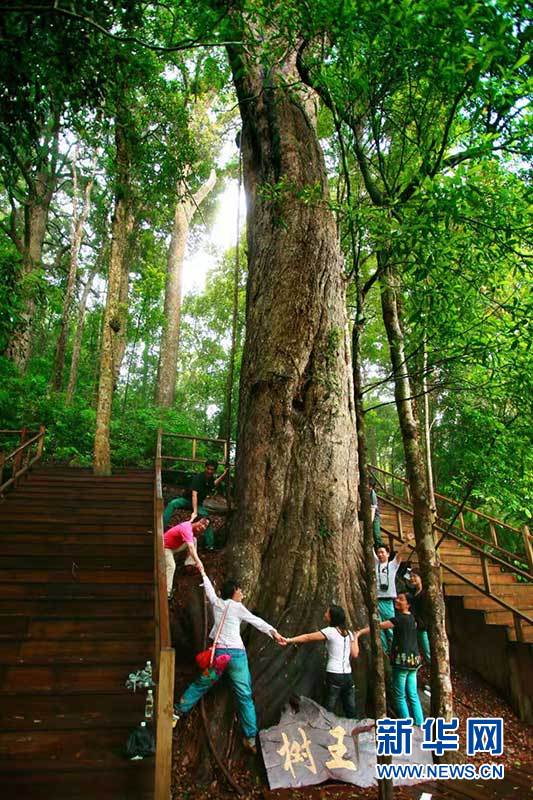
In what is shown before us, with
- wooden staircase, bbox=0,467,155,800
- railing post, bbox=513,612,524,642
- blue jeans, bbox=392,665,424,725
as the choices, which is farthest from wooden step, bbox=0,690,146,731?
railing post, bbox=513,612,524,642

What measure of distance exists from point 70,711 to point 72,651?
27.7 inches

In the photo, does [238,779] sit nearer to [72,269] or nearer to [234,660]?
[234,660]

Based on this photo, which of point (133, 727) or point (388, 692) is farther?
point (388, 692)

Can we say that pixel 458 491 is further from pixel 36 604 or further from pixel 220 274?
pixel 220 274

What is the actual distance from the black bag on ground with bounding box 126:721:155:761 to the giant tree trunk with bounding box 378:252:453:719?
2.49 m

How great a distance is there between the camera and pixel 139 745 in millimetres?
3432

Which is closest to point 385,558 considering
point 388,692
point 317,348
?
point 388,692

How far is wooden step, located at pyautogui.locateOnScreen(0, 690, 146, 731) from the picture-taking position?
3.71 metres

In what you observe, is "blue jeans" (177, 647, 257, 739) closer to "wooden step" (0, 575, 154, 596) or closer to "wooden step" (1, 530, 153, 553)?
"wooden step" (0, 575, 154, 596)

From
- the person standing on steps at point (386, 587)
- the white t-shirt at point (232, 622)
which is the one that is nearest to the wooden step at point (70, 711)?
the white t-shirt at point (232, 622)

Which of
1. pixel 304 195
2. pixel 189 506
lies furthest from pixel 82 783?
pixel 304 195

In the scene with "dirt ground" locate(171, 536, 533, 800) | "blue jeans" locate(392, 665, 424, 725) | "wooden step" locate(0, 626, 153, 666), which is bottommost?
"dirt ground" locate(171, 536, 533, 800)

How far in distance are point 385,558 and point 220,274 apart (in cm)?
1608

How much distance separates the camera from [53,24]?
3.83 m
